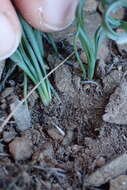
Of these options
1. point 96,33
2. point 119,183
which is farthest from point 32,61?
point 119,183

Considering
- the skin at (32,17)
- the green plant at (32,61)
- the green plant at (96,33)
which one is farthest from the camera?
the green plant at (32,61)

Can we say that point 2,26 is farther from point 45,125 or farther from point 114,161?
point 114,161

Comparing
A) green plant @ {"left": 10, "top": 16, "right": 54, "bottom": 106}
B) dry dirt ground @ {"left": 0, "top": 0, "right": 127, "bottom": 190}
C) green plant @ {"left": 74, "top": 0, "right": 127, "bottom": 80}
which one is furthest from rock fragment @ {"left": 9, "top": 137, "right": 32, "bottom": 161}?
green plant @ {"left": 74, "top": 0, "right": 127, "bottom": 80}

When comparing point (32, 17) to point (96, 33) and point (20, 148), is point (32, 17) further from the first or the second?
point (20, 148)

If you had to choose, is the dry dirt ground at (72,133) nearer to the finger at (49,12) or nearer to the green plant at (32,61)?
the green plant at (32,61)

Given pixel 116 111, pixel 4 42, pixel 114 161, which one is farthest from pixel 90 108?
pixel 4 42

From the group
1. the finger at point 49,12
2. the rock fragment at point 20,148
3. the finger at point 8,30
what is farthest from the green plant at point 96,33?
the rock fragment at point 20,148
